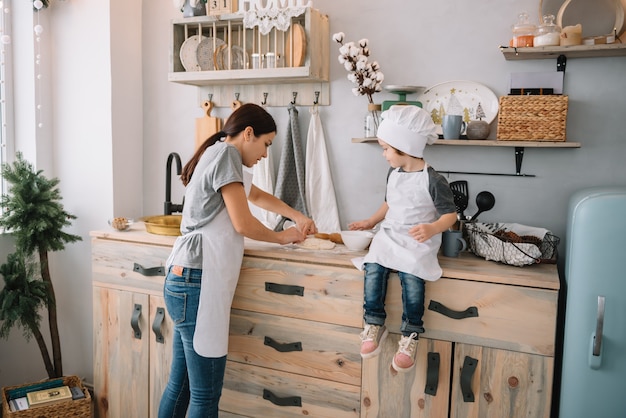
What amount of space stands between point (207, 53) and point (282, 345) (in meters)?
1.43

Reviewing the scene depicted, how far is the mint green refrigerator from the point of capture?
181cm

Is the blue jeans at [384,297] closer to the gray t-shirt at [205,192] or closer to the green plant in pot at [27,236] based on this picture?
the gray t-shirt at [205,192]

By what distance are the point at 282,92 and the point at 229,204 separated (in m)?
1.00

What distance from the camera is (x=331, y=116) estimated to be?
284 centimetres

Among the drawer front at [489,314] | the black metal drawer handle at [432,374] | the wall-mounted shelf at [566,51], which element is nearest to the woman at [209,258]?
the drawer front at [489,314]

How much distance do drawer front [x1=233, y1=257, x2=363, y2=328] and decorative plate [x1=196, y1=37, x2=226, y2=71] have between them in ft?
3.37

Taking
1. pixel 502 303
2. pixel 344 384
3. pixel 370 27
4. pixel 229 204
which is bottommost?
pixel 344 384

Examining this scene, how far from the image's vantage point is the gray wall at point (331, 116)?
7.99ft

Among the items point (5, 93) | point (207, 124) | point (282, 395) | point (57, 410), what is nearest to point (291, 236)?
point (282, 395)

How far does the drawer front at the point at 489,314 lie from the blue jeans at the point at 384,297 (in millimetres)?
44

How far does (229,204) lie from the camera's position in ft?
6.86

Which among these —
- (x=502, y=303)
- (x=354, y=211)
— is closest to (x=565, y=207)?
(x=502, y=303)

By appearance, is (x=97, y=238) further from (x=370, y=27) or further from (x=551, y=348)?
(x=551, y=348)

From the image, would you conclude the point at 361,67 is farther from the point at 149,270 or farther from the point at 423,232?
the point at 149,270
